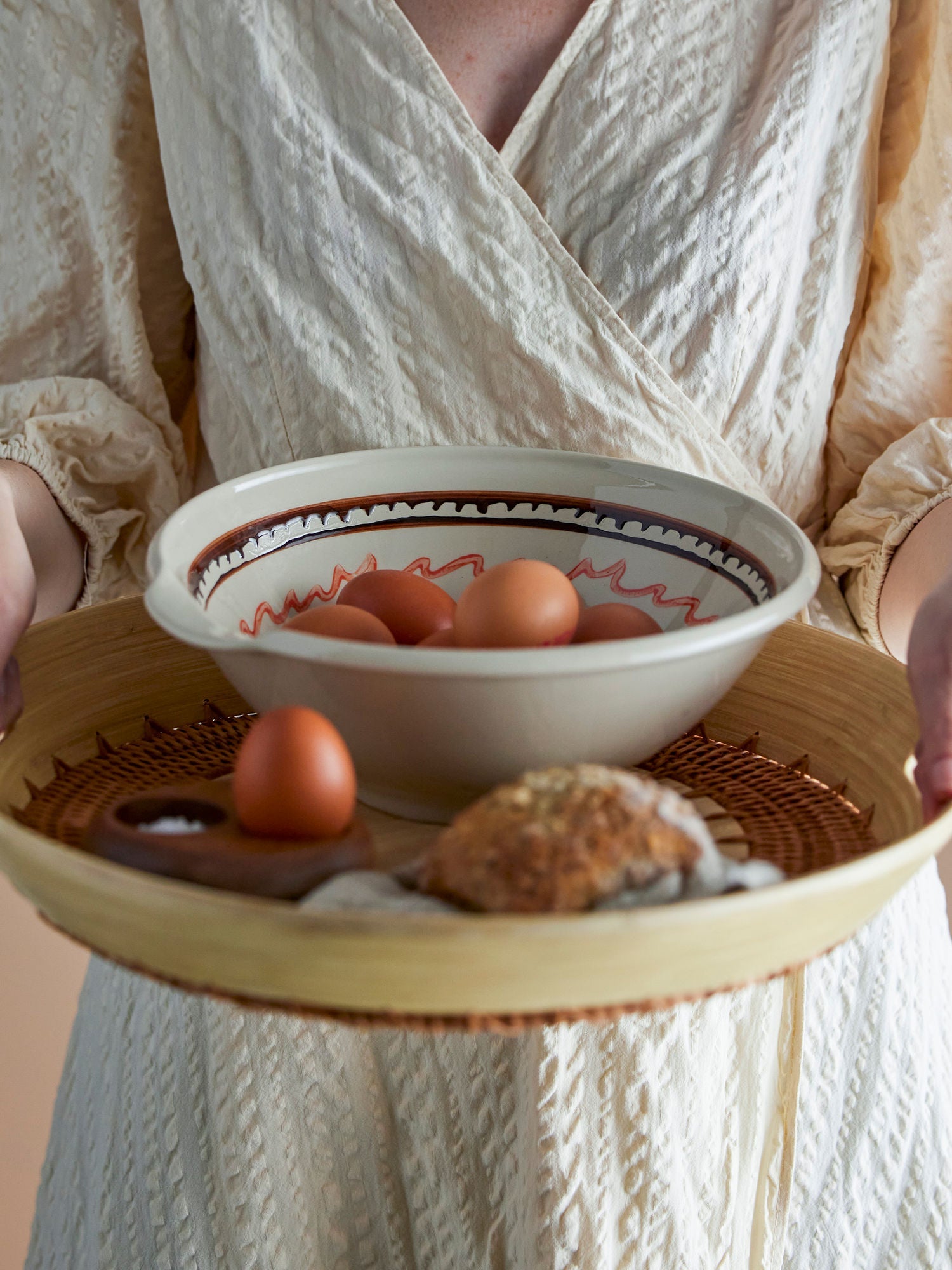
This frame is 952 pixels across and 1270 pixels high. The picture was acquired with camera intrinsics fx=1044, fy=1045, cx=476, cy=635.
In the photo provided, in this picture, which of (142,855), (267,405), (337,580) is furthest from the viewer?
(267,405)

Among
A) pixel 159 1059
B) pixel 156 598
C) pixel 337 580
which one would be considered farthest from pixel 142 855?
pixel 159 1059

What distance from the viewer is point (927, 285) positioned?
23.8 inches

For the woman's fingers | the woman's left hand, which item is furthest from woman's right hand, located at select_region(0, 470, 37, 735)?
the woman's left hand

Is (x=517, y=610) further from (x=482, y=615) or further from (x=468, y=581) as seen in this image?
(x=468, y=581)

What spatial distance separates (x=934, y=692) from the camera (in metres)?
0.38

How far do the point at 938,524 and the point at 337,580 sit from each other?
0.33 meters

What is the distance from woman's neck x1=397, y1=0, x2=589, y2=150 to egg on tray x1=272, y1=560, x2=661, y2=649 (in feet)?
1.01

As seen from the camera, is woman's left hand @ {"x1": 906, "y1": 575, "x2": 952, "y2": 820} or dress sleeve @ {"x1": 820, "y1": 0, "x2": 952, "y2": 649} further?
dress sleeve @ {"x1": 820, "y1": 0, "x2": 952, "y2": 649}

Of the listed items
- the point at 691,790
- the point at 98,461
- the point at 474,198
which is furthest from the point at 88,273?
the point at 691,790

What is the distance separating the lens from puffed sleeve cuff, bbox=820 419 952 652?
1.87 feet

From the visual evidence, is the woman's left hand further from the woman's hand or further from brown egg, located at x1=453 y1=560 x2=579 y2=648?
brown egg, located at x1=453 y1=560 x2=579 y2=648

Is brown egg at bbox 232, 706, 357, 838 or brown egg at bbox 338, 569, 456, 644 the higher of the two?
brown egg at bbox 232, 706, 357, 838

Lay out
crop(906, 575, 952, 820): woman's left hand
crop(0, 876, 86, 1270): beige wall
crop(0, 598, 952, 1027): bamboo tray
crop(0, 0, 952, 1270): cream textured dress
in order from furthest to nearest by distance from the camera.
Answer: crop(0, 876, 86, 1270): beige wall < crop(0, 0, 952, 1270): cream textured dress < crop(906, 575, 952, 820): woman's left hand < crop(0, 598, 952, 1027): bamboo tray

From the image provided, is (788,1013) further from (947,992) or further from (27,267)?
(27,267)
